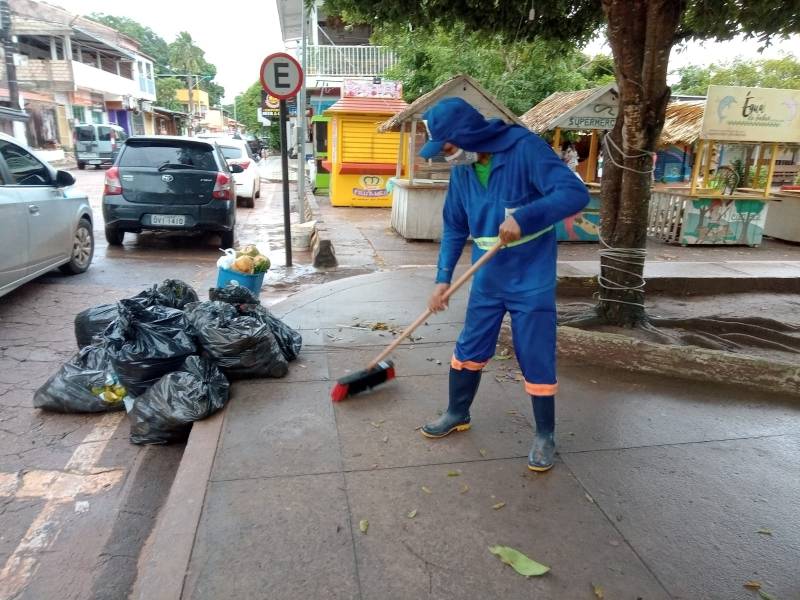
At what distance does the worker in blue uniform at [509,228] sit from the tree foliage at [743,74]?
84.9 feet

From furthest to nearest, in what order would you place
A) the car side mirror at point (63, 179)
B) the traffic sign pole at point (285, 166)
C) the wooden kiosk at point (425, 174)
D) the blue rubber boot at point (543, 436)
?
the wooden kiosk at point (425, 174)
the traffic sign pole at point (285, 166)
the car side mirror at point (63, 179)
the blue rubber boot at point (543, 436)

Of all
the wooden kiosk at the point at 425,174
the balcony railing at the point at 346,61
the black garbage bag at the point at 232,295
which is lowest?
the black garbage bag at the point at 232,295

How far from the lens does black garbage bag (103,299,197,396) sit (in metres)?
3.55

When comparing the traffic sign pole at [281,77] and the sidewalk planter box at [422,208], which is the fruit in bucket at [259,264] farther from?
the sidewalk planter box at [422,208]

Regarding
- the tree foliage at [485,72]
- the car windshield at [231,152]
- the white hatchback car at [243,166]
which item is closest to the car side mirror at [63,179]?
the white hatchback car at [243,166]

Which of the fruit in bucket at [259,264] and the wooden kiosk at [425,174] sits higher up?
the wooden kiosk at [425,174]

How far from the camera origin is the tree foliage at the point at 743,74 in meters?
24.4

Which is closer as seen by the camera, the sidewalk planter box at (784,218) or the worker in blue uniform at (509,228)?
the worker in blue uniform at (509,228)

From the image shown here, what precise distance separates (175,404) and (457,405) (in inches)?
65.2

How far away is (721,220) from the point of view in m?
10.3

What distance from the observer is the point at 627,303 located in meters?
4.75

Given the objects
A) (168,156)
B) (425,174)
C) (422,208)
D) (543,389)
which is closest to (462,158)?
(543,389)

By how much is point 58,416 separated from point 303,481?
2.09 m

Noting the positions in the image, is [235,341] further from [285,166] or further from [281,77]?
[281,77]
